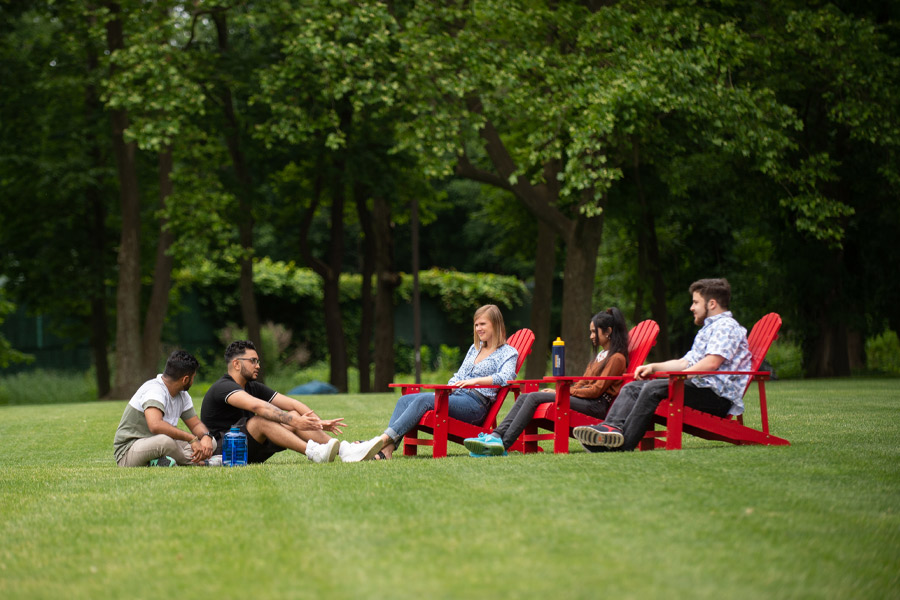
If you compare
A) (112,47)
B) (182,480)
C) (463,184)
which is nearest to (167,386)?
(182,480)

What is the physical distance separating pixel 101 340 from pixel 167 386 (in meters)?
17.8

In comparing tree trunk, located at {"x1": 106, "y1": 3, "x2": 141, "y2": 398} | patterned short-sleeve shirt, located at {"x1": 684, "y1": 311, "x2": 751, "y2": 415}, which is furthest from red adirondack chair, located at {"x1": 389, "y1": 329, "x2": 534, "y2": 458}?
tree trunk, located at {"x1": 106, "y1": 3, "x2": 141, "y2": 398}

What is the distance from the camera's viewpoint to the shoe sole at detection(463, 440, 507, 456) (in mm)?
7875

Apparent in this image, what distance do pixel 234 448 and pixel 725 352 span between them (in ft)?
12.1

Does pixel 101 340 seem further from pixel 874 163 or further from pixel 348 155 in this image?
pixel 874 163

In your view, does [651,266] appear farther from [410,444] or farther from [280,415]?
[280,415]

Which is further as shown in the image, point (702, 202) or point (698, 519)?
point (702, 202)

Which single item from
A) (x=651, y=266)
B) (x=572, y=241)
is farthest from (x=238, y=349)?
(x=651, y=266)

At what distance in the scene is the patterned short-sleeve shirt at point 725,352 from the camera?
7.66 metres

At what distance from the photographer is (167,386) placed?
310 inches

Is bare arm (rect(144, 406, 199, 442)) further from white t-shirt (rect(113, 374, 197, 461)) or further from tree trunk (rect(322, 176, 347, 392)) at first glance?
tree trunk (rect(322, 176, 347, 392))

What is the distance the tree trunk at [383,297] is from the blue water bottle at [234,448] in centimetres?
1553

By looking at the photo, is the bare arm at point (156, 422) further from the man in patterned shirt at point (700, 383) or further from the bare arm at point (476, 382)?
the man in patterned shirt at point (700, 383)

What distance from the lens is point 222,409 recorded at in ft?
27.0
